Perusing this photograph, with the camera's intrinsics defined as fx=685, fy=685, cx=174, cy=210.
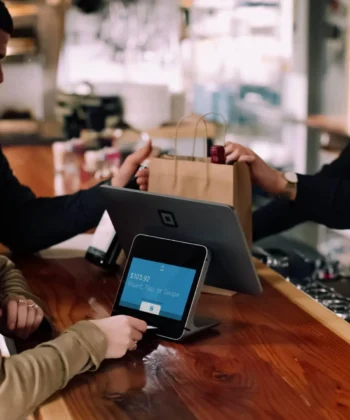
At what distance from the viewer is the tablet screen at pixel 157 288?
1206 millimetres

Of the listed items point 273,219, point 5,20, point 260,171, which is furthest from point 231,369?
point 273,219

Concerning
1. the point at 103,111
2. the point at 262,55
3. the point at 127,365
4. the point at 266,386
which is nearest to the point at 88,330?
the point at 127,365

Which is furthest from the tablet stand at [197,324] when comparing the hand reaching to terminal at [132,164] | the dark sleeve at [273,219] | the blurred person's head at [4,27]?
the dark sleeve at [273,219]

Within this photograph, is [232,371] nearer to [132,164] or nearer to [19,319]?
[19,319]

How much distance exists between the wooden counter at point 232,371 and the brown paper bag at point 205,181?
0.21 m

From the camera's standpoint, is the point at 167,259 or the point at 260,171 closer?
the point at 167,259

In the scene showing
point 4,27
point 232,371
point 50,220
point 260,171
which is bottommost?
point 232,371

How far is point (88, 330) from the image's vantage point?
3.61ft

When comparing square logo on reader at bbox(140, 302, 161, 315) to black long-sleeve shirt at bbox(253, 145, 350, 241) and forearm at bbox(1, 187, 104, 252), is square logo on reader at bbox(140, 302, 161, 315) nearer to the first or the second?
forearm at bbox(1, 187, 104, 252)

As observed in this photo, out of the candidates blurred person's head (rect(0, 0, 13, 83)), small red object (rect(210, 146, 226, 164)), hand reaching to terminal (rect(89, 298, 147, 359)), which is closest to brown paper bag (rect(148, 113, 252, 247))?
small red object (rect(210, 146, 226, 164))

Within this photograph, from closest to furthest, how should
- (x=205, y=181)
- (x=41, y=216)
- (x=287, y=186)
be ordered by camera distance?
(x=205, y=181) < (x=287, y=186) < (x=41, y=216)

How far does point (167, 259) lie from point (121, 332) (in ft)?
0.58

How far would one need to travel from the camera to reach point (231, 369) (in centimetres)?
110

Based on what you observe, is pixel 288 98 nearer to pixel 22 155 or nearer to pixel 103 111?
pixel 103 111
